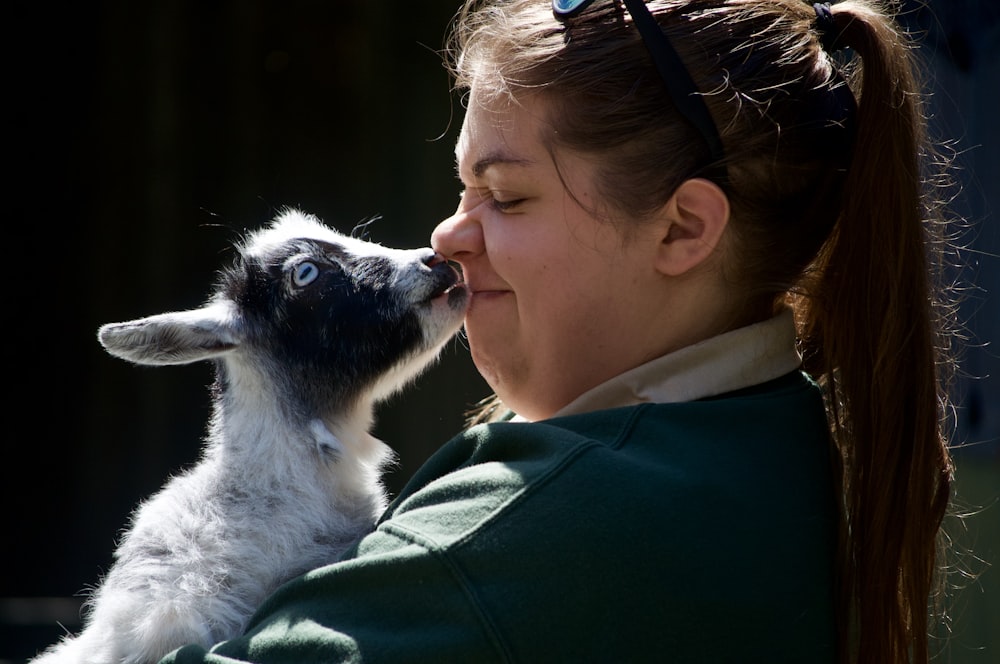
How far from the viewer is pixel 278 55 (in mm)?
6066

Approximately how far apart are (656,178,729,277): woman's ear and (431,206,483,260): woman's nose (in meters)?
0.37

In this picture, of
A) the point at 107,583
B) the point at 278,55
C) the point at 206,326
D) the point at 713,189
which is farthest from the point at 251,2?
the point at 713,189

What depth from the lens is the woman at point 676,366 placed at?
1.48m

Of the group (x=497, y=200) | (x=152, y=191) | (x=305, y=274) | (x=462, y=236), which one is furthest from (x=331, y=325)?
(x=152, y=191)

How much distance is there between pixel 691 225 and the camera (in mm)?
1843

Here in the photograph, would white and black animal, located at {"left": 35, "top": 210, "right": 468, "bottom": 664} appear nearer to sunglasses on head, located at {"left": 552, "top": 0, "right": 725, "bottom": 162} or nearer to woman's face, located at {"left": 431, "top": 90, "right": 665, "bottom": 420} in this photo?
woman's face, located at {"left": 431, "top": 90, "right": 665, "bottom": 420}

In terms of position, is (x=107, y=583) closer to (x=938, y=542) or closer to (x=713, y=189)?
(x=713, y=189)

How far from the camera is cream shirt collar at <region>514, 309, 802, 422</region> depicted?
1782 mm

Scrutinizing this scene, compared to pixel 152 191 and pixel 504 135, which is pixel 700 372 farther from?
pixel 152 191

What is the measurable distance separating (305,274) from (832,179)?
1325mm

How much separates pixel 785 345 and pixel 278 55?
4827mm

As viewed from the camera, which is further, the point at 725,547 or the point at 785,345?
the point at 785,345

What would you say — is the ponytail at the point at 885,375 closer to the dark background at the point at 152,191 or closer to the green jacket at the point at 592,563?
the green jacket at the point at 592,563

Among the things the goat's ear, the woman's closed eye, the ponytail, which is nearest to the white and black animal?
the goat's ear
